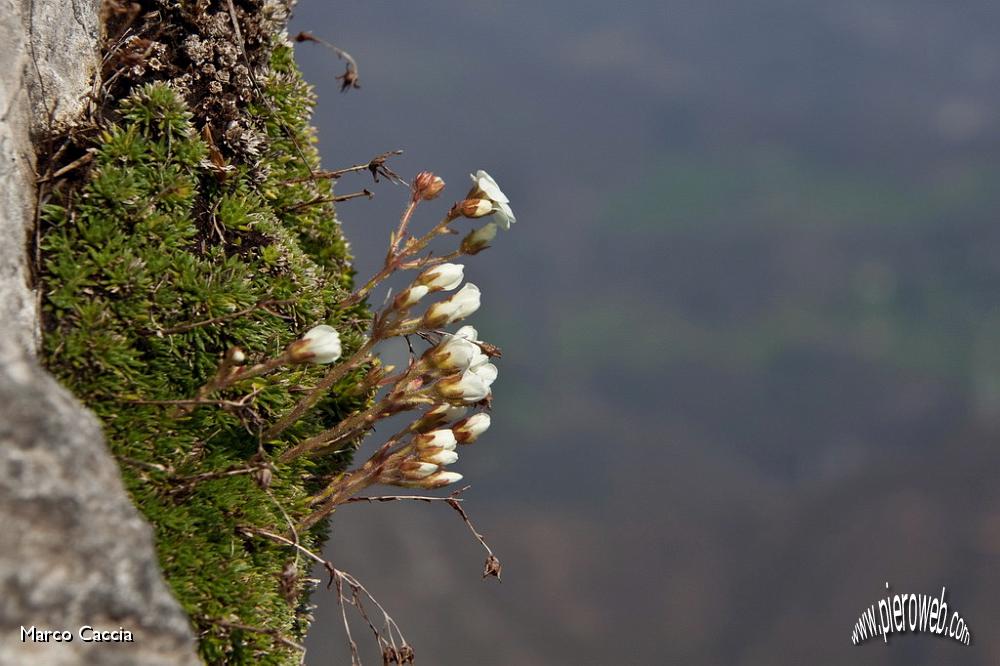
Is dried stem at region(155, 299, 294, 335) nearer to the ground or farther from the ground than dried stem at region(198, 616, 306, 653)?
farther from the ground

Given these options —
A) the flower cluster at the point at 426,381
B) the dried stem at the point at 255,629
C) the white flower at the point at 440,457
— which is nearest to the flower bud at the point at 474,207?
the flower cluster at the point at 426,381

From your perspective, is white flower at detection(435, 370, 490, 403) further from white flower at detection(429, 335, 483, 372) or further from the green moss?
the green moss

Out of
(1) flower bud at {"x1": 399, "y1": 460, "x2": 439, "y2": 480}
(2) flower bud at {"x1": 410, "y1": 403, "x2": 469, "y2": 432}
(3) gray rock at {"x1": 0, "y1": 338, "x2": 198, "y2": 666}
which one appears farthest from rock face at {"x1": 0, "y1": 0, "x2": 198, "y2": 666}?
(2) flower bud at {"x1": 410, "y1": 403, "x2": 469, "y2": 432}

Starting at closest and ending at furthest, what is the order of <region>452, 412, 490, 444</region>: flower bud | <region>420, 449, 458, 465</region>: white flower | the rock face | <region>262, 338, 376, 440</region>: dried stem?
the rock face < <region>262, 338, 376, 440</region>: dried stem < <region>420, 449, 458, 465</region>: white flower < <region>452, 412, 490, 444</region>: flower bud

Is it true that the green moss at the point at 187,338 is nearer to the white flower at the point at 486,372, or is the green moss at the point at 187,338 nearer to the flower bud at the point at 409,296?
the flower bud at the point at 409,296

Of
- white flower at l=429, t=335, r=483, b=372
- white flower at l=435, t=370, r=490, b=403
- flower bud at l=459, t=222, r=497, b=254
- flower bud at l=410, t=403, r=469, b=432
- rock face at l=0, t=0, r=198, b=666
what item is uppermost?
flower bud at l=459, t=222, r=497, b=254

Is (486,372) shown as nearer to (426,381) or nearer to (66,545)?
(426,381)
